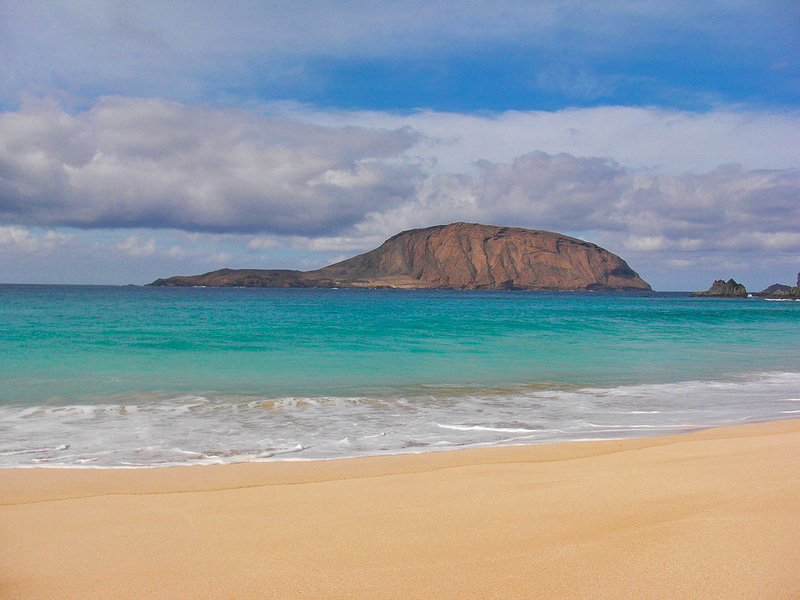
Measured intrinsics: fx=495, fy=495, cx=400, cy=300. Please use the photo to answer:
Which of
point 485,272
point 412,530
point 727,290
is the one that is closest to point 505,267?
point 485,272

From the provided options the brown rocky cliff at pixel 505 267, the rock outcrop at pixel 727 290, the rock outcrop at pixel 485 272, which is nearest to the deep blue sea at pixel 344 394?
the rock outcrop at pixel 727 290

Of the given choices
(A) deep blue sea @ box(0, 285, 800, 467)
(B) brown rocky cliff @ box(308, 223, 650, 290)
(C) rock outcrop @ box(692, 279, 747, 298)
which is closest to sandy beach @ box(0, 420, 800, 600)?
(A) deep blue sea @ box(0, 285, 800, 467)

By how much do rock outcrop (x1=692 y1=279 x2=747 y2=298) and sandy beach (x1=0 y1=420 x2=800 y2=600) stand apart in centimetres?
13942

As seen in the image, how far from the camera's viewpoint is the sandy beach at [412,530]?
263cm

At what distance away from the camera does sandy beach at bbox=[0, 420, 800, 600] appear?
263cm

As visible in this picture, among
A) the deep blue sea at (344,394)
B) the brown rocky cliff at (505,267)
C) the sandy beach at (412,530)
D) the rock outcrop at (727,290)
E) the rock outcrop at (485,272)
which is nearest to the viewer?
the sandy beach at (412,530)

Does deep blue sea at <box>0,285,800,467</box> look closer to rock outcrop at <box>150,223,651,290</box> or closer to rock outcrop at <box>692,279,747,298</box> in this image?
rock outcrop at <box>692,279,747,298</box>

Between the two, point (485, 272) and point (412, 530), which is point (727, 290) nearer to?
point (485, 272)

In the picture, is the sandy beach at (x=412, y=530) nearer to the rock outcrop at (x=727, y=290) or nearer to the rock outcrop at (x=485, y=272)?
the rock outcrop at (x=727, y=290)

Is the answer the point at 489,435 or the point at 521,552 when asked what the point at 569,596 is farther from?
the point at 489,435

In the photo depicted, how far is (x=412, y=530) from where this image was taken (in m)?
3.28

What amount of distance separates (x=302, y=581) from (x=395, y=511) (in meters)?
1.09

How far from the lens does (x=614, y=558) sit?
2896 millimetres

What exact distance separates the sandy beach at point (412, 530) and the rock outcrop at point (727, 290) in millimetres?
139415
